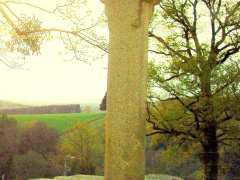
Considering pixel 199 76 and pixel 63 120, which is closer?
pixel 199 76

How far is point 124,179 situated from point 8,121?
2352 inches

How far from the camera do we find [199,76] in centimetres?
1354

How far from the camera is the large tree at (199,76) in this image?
44.3 feet

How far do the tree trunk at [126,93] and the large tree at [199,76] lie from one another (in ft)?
33.4

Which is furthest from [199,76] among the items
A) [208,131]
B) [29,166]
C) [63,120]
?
[63,120]

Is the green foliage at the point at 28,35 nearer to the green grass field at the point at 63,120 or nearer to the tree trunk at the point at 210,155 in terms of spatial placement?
the tree trunk at the point at 210,155

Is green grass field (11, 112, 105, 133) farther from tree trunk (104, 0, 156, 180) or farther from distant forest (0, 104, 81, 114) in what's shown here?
tree trunk (104, 0, 156, 180)

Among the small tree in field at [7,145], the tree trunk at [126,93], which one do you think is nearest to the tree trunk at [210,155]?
the tree trunk at [126,93]

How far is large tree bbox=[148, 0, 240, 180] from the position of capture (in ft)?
44.3

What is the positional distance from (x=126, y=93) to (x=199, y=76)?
10.6m

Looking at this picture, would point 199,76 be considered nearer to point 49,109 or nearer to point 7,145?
point 7,145

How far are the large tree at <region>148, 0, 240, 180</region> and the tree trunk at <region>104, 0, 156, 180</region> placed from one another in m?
10.2

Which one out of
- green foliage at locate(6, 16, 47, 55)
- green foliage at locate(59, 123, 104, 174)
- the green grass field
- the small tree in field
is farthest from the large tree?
the green grass field

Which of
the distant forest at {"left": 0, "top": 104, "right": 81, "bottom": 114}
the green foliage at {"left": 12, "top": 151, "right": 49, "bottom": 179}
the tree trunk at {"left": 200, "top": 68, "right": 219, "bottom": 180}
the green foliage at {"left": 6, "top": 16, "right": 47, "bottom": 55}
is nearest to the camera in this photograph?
the green foliage at {"left": 6, "top": 16, "right": 47, "bottom": 55}
